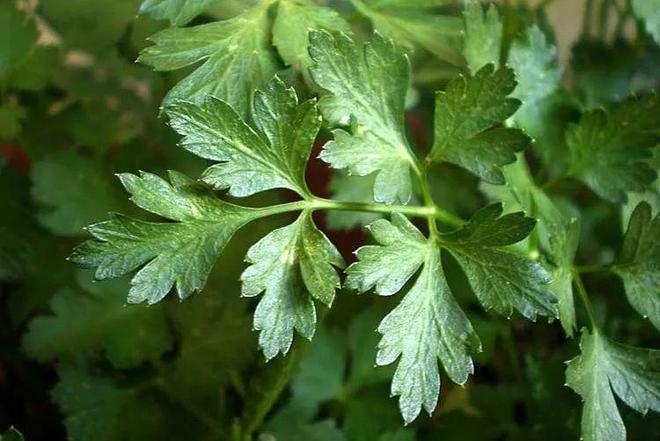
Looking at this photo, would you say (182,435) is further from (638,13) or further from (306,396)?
(638,13)

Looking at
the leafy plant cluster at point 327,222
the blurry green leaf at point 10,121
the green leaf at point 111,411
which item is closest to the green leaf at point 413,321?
the leafy plant cluster at point 327,222

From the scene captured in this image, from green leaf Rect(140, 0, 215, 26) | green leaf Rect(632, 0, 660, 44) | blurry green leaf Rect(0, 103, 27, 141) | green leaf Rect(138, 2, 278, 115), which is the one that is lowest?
blurry green leaf Rect(0, 103, 27, 141)

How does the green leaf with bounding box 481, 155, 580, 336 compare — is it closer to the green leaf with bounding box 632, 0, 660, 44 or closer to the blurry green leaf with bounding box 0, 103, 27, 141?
the green leaf with bounding box 632, 0, 660, 44

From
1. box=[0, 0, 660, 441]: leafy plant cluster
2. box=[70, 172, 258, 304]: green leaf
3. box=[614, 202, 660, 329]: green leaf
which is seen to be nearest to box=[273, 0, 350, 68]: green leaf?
box=[0, 0, 660, 441]: leafy plant cluster

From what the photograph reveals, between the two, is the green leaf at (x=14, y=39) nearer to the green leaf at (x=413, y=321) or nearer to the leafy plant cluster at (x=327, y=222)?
the leafy plant cluster at (x=327, y=222)

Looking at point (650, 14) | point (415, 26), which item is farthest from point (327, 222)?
point (650, 14)

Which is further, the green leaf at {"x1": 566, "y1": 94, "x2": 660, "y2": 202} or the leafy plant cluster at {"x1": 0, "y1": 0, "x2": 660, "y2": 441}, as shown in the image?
the green leaf at {"x1": 566, "y1": 94, "x2": 660, "y2": 202}

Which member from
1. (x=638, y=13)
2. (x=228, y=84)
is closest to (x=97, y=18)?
(x=228, y=84)

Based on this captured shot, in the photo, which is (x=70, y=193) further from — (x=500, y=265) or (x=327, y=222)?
(x=500, y=265)
